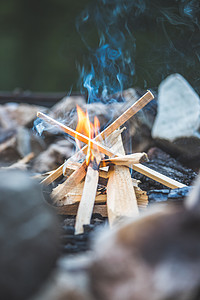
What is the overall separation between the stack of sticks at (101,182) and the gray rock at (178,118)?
140 centimetres

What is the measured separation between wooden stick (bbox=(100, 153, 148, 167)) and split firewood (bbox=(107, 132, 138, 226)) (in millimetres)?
42

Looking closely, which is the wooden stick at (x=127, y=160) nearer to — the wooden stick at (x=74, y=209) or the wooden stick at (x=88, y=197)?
the wooden stick at (x=88, y=197)

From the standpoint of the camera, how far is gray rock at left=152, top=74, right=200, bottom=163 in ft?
11.0

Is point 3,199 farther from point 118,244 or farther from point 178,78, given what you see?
point 178,78

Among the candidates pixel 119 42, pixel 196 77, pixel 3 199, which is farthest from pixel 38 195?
pixel 119 42

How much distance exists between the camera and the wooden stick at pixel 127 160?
72.3 inches

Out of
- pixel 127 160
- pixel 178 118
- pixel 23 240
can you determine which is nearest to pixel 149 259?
pixel 23 240

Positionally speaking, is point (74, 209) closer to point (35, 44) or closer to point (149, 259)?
point (149, 259)

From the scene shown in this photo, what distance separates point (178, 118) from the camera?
3648 mm

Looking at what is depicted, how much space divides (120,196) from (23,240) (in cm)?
84

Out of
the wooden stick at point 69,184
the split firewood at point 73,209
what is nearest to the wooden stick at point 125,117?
the wooden stick at point 69,184

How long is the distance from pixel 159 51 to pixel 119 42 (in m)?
0.58

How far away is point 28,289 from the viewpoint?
3.05 feet

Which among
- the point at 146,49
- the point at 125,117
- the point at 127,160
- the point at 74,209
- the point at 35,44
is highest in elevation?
the point at 35,44
